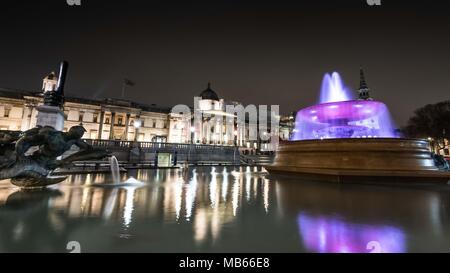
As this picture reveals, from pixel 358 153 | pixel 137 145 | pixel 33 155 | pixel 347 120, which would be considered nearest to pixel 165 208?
pixel 33 155

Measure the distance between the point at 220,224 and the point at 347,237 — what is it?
1.87m

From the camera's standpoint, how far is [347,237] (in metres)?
2.95

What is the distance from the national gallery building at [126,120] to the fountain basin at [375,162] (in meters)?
35.4

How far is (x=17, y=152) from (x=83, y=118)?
53.3 m

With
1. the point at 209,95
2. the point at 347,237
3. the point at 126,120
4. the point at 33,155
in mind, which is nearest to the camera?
the point at 347,237

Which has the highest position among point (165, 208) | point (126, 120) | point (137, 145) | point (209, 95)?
point (209, 95)

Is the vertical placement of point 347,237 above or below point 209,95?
below

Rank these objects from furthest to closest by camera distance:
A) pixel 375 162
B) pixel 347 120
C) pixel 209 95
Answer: pixel 209 95, pixel 347 120, pixel 375 162

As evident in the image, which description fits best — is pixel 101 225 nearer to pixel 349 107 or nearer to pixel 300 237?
pixel 300 237

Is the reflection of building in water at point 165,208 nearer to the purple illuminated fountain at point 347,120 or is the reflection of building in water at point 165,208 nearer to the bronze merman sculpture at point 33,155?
the bronze merman sculpture at point 33,155

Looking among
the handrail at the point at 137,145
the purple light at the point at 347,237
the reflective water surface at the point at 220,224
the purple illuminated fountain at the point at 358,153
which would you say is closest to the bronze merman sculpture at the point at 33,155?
the reflective water surface at the point at 220,224

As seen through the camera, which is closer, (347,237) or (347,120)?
(347,237)

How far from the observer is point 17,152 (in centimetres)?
617

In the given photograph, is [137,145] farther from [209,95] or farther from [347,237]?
[209,95]
